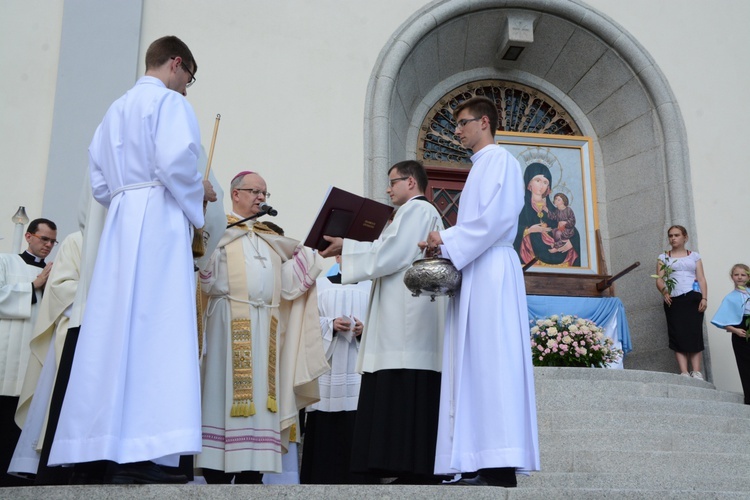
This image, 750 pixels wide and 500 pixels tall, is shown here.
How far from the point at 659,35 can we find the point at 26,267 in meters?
7.89

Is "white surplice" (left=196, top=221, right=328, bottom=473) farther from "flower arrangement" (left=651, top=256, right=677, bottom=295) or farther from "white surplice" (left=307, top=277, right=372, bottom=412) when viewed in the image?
"flower arrangement" (left=651, top=256, right=677, bottom=295)

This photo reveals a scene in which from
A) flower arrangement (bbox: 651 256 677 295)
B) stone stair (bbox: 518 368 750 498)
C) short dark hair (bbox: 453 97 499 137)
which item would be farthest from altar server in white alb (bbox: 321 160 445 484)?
flower arrangement (bbox: 651 256 677 295)

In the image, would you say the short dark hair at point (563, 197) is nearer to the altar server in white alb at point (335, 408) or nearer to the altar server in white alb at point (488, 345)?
the altar server in white alb at point (335, 408)

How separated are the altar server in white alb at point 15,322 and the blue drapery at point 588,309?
17.2 feet

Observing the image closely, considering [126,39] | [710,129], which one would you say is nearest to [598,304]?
[710,129]

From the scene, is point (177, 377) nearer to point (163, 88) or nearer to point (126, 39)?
point (163, 88)

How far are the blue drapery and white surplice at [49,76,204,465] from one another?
20.9 ft

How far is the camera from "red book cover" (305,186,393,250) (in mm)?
5184

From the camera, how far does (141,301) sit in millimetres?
3674

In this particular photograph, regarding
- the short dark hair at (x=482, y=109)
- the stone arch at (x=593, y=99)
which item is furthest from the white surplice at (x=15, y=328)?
the stone arch at (x=593, y=99)

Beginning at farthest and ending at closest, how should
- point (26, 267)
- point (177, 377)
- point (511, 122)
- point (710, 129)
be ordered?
point (511, 122), point (710, 129), point (26, 267), point (177, 377)

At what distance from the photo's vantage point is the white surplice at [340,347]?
6.43 m

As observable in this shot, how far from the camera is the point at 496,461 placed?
13.7ft

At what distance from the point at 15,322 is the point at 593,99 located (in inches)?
309
